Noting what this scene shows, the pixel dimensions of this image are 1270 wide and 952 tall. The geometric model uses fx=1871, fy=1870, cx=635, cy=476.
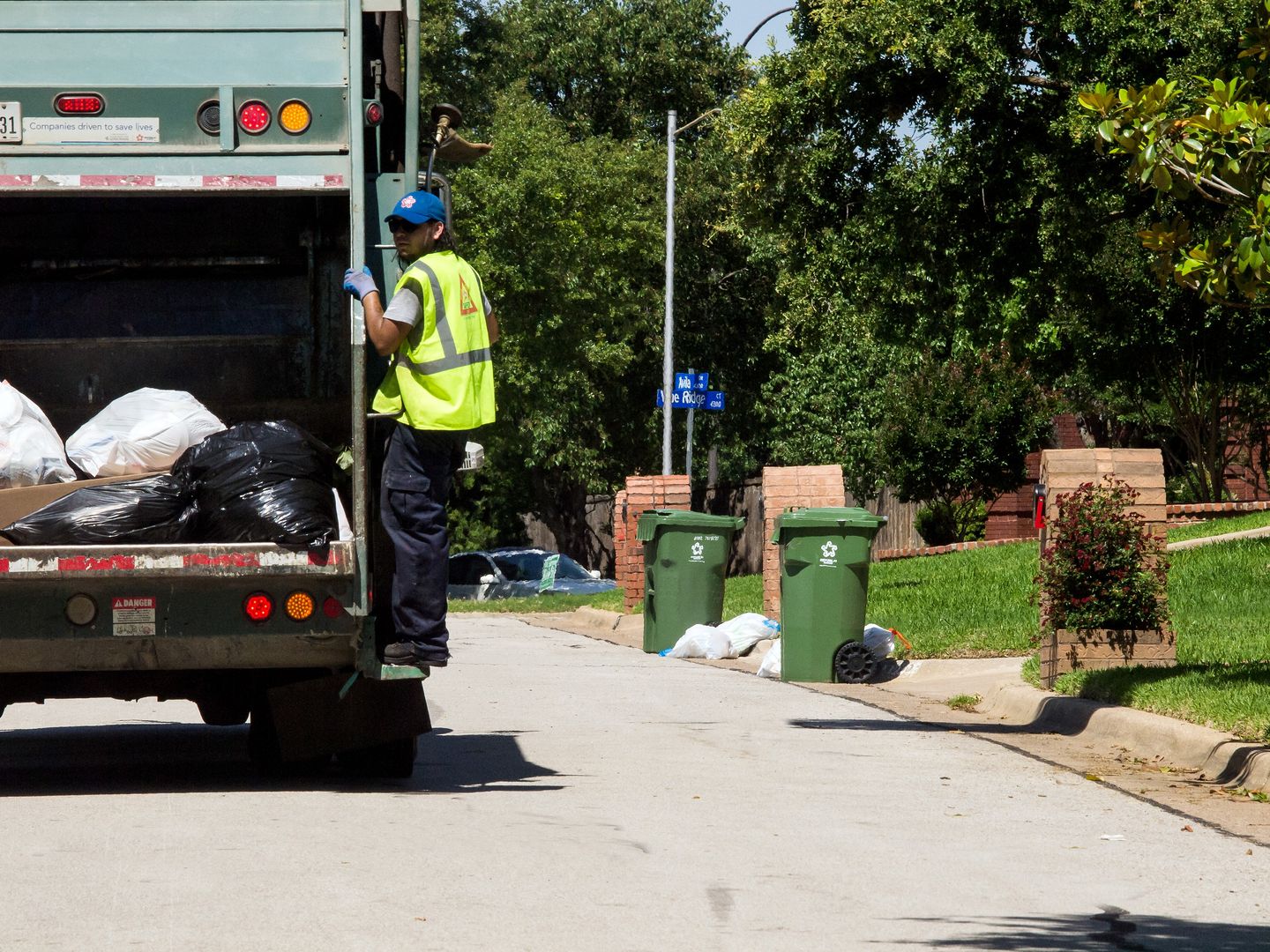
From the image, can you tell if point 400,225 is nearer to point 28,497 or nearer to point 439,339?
point 439,339

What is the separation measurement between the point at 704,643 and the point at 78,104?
29.7 feet

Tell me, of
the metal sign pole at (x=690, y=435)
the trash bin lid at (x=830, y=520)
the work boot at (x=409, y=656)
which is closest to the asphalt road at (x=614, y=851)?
the work boot at (x=409, y=656)

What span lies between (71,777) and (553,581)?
21947 millimetres

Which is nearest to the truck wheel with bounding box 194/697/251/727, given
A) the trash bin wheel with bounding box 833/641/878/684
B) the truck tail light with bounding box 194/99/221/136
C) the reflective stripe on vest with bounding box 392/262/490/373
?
the reflective stripe on vest with bounding box 392/262/490/373

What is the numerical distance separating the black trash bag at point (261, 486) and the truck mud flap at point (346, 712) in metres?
0.82

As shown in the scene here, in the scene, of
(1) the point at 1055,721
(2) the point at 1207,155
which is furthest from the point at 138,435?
(1) the point at 1055,721

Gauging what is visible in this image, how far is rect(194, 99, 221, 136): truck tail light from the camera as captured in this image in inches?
275

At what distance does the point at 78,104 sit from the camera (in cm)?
696

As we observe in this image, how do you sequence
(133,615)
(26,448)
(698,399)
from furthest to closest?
(698,399) → (26,448) → (133,615)

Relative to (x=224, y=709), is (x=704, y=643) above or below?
below

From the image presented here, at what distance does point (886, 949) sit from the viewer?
14.8ft

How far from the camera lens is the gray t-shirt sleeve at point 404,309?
271 inches

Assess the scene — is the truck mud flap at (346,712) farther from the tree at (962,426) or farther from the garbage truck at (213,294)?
the tree at (962,426)

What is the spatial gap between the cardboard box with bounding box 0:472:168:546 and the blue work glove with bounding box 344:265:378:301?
108 centimetres
